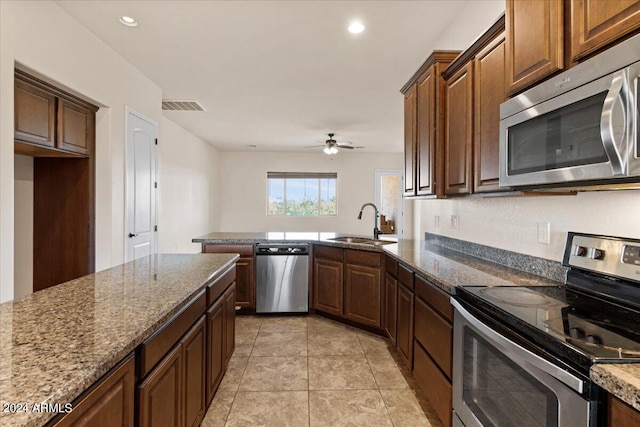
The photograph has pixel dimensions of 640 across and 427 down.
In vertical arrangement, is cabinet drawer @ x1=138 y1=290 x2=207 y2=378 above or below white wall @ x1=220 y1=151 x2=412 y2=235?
below

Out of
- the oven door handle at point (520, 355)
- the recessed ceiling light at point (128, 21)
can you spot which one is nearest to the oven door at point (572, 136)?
the oven door handle at point (520, 355)

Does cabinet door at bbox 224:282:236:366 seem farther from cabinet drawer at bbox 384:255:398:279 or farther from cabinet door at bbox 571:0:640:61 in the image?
cabinet door at bbox 571:0:640:61

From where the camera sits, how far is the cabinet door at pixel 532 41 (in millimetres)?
1239

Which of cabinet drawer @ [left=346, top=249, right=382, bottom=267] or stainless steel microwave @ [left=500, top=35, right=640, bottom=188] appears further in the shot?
cabinet drawer @ [left=346, top=249, right=382, bottom=267]

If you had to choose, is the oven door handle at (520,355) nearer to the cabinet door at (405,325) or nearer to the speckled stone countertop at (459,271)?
the speckled stone countertop at (459,271)

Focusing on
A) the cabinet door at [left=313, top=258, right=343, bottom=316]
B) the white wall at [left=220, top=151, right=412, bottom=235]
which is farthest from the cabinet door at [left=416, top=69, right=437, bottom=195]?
the white wall at [left=220, top=151, right=412, bottom=235]

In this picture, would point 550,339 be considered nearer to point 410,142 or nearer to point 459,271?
point 459,271

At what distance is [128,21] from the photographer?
2518 mm

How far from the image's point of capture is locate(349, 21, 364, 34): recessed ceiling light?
2480 millimetres

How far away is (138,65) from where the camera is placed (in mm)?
3273

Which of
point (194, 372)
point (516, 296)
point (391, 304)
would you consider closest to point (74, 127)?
point (194, 372)

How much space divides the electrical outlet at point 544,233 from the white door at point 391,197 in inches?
258

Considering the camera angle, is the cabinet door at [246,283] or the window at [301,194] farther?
the window at [301,194]

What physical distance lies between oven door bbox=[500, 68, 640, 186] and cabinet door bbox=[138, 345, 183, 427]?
1642 mm
